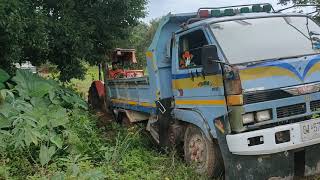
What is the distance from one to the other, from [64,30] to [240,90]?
5.87 m

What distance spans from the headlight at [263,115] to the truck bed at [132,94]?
8.69 feet

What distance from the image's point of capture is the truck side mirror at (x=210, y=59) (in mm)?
5516

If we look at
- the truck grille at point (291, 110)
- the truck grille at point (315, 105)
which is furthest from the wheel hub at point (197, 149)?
the truck grille at point (315, 105)

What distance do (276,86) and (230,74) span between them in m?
Result: 0.57

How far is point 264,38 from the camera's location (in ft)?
19.8

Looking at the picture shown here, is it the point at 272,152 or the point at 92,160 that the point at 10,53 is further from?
the point at 272,152

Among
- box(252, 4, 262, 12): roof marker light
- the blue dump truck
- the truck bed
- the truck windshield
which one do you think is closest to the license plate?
the blue dump truck

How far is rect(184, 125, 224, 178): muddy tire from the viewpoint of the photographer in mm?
5992

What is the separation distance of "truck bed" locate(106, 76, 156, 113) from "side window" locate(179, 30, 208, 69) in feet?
4.19

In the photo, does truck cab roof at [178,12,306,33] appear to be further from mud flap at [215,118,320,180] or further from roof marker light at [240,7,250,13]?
mud flap at [215,118,320,180]

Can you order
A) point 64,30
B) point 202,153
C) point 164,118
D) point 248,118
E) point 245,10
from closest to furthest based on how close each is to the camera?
point 248,118 < point 202,153 < point 245,10 < point 164,118 < point 64,30

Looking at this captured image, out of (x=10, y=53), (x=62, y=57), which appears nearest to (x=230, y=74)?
(x=10, y=53)

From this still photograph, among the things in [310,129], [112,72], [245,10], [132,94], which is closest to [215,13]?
[245,10]

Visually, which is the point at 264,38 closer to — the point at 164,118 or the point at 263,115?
the point at 263,115
